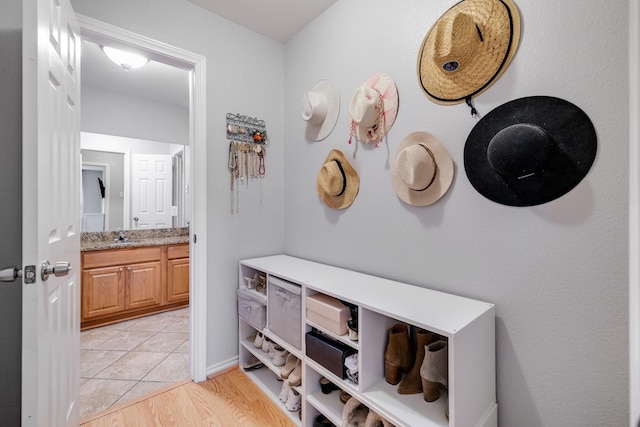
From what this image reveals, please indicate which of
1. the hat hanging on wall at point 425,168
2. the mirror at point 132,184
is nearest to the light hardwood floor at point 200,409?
the hat hanging on wall at point 425,168

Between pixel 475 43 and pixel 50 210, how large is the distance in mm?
1755

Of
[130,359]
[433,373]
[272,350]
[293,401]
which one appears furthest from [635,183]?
[130,359]

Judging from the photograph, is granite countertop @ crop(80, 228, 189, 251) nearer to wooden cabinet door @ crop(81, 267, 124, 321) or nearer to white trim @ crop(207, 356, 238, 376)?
wooden cabinet door @ crop(81, 267, 124, 321)

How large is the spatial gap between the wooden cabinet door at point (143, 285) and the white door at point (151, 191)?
72cm

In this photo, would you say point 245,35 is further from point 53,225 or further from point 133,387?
point 133,387

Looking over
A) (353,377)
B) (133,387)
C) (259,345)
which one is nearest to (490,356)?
(353,377)

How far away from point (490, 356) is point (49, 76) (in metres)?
1.98

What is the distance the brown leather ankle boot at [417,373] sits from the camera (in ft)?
3.94

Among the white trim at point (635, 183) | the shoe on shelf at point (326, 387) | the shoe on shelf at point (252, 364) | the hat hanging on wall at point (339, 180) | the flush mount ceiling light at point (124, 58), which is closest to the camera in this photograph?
the white trim at point (635, 183)

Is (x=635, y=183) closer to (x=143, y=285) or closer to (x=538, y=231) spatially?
(x=538, y=231)

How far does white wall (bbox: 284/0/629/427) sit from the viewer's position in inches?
38.3

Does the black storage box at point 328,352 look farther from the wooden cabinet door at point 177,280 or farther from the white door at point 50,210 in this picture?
the wooden cabinet door at point 177,280

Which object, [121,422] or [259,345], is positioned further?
[259,345]

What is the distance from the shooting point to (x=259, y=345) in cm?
200
